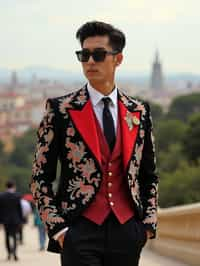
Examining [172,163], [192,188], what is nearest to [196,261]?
[192,188]

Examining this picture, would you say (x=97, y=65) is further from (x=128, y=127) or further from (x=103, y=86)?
(x=128, y=127)

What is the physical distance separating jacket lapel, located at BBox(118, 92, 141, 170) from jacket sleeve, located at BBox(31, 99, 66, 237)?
0.99ft

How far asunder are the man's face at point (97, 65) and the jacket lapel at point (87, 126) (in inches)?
5.7

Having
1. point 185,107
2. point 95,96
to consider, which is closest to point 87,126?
point 95,96

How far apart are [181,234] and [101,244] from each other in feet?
30.4

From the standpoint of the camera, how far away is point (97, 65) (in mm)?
5434

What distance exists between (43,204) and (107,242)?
13.0 inches

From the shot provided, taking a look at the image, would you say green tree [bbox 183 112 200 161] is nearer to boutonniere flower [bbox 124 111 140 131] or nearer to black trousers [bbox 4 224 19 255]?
black trousers [bbox 4 224 19 255]

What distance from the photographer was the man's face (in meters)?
5.43

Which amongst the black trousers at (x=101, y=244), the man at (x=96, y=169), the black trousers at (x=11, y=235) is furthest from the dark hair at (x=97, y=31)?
the black trousers at (x=11, y=235)

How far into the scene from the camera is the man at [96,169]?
5215 millimetres

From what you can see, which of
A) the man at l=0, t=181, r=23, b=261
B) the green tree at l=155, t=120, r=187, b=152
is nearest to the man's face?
the man at l=0, t=181, r=23, b=261

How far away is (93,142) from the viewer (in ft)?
17.4

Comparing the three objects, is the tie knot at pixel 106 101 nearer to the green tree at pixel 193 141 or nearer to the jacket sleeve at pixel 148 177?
the jacket sleeve at pixel 148 177
